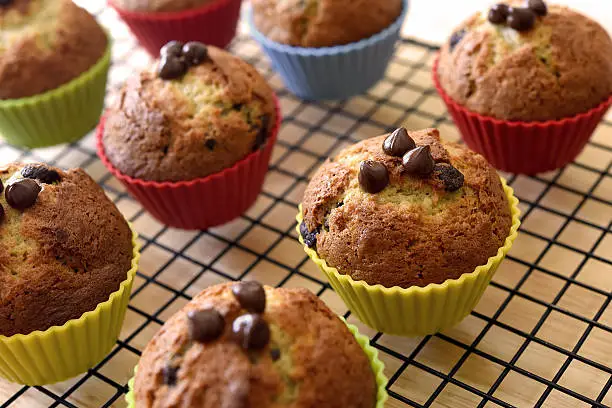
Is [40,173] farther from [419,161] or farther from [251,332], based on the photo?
[419,161]

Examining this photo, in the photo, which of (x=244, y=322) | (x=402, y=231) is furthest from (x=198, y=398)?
(x=402, y=231)

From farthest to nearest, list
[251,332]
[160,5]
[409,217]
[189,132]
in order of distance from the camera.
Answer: [160,5], [189,132], [409,217], [251,332]

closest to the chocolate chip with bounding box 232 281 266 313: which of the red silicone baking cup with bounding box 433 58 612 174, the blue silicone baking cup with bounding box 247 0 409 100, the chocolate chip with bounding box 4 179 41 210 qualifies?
the chocolate chip with bounding box 4 179 41 210

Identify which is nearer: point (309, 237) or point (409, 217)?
point (409, 217)

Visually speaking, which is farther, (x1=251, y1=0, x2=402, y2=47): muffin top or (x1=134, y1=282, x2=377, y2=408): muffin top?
(x1=251, y1=0, x2=402, y2=47): muffin top

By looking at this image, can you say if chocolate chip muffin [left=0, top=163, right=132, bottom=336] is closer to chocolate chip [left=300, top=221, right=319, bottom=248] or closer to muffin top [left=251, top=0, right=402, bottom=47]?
chocolate chip [left=300, top=221, right=319, bottom=248]

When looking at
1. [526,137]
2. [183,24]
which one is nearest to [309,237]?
[526,137]
